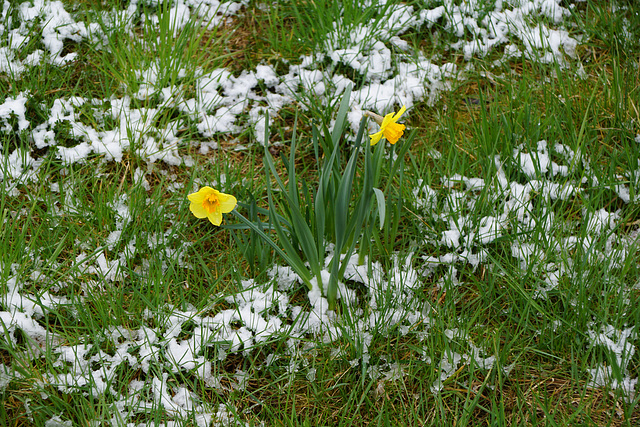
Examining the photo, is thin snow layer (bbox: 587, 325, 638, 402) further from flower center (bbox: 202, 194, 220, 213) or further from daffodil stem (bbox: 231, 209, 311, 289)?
flower center (bbox: 202, 194, 220, 213)

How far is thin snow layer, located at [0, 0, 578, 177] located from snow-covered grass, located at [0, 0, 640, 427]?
14 millimetres

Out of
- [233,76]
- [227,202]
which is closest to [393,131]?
[227,202]

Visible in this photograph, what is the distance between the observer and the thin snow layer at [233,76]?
2.46 metres

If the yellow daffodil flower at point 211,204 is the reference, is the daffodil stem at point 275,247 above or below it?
below

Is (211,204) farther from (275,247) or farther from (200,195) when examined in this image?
(275,247)

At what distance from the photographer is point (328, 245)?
211cm

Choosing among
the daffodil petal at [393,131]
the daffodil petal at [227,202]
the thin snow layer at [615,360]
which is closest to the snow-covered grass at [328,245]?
the thin snow layer at [615,360]

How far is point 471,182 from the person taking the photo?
2250mm

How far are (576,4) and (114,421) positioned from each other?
307 centimetres

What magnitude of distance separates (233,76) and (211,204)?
1.34 m

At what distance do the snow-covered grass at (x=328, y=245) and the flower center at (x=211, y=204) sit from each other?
0.16m

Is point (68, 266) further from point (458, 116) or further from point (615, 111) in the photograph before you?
point (615, 111)

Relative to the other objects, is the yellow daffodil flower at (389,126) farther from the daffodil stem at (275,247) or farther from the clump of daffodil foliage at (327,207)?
the daffodil stem at (275,247)

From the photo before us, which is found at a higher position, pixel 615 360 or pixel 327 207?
pixel 327 207
